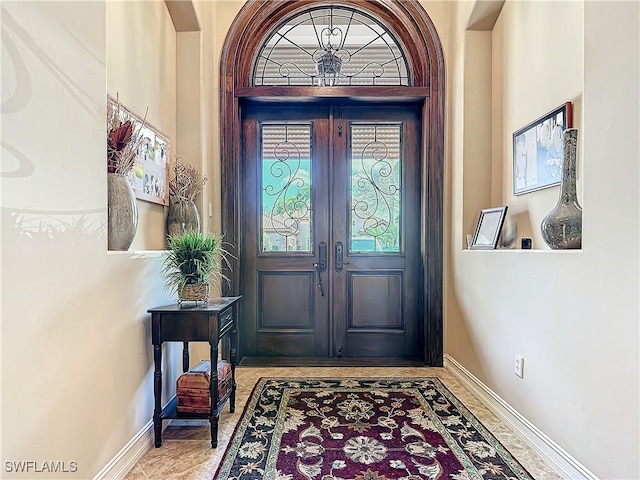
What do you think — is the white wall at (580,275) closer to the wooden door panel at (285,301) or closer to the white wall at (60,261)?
the wooden door panel at (285,301)

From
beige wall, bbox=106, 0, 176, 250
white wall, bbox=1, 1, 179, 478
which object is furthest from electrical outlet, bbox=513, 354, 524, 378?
beige wall, bbox=106, 0, 176, 250

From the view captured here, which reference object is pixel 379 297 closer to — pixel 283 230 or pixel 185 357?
pixel 283 230

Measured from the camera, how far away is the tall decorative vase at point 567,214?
190cm

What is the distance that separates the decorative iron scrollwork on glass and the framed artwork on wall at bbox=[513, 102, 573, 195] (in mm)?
1388

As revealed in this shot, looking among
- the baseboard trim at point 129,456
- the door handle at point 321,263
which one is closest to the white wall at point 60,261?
the baseboard trim at point 129,456

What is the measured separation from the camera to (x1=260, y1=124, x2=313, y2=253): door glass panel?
367 centimetres

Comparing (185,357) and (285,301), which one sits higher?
(285,301)

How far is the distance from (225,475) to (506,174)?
2742 mm

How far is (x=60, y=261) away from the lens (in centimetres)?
141

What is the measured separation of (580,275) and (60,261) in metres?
2.07

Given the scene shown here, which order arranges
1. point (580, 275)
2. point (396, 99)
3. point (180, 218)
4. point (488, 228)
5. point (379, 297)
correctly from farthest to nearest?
1. point (379, 297)
2. point (396, 99)
3. point (488, 228)
4. point (180, 218)
5. point (580, 275)

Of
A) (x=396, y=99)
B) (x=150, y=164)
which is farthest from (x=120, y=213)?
(x=396, y=99)

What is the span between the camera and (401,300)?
366cm

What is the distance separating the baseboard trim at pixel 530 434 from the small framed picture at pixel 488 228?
3.13 feet
